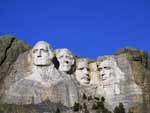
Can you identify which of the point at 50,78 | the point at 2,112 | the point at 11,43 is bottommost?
the point at 2,112

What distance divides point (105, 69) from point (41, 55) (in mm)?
6617

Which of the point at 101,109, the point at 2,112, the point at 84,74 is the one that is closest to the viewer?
the point at 2,112

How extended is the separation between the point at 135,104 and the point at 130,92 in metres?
1.37

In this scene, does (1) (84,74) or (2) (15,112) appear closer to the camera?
(2) (15,112)

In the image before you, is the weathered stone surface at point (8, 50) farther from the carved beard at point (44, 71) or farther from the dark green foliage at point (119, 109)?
the dark green foliage at point (119, 109)

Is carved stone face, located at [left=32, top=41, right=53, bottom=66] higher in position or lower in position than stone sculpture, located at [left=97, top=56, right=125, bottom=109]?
higher

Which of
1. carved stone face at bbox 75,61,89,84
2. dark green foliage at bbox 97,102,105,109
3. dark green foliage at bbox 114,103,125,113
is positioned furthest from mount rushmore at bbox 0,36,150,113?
dark green foliage at bbox 97,102,105,109

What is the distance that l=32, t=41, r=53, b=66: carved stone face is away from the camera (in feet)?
165

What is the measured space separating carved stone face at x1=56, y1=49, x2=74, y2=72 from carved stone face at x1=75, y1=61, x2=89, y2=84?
0.99 metres

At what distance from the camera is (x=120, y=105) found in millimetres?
49219

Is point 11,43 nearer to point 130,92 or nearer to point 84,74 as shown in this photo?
point 84,74

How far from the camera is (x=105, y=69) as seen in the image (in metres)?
51.8

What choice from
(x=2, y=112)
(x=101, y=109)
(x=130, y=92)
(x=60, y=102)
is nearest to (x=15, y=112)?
(x=2, y=112)

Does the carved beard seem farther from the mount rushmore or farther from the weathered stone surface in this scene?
the weathered stone surface
